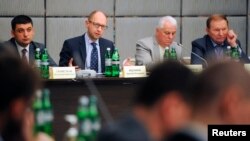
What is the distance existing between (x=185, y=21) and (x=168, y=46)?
1.88m

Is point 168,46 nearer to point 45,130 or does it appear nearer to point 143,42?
point 143,42

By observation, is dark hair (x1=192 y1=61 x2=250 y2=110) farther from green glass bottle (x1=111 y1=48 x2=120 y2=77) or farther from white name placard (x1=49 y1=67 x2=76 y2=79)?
green glass bottle (x1=111 y1=48 x2=120 y2=77)

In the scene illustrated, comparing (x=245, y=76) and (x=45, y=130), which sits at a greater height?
(x=245, y=76)

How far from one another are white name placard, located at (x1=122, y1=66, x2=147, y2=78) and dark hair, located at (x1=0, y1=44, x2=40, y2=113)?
4116 millimetres

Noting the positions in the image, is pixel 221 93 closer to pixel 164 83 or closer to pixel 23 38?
pixel 164 83

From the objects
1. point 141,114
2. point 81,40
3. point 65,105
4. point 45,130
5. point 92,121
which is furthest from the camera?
point 81,40

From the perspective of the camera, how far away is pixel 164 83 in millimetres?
1893

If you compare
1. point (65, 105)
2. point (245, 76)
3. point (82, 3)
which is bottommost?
point (65, 105)

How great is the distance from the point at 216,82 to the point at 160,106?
0.15 metres

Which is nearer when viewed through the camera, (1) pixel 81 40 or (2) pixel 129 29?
(1) pixel 81 40

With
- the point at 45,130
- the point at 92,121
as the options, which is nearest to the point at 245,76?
the point at 92,121

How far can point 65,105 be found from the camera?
4.62 m

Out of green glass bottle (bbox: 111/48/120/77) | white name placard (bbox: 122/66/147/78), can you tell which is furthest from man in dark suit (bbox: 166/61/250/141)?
green glass bottle (bbox: 111/48/120/77)

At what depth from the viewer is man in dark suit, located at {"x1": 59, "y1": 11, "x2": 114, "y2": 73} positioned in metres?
6.55
